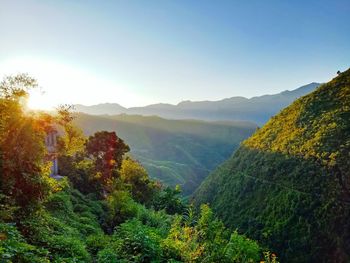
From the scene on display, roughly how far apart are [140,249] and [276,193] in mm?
51348

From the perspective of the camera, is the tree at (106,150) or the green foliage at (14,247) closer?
the green foliage at (14,247)

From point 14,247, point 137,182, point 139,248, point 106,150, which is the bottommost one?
point 137,182

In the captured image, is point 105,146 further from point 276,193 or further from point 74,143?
point 276,193

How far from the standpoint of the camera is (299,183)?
56094 millimetres

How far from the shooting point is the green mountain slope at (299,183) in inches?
1864

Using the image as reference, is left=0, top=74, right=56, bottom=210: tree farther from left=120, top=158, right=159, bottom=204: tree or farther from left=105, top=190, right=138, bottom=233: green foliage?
left=120, top=158, right=159, bottom=204: tree

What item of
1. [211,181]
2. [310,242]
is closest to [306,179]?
[310,242]

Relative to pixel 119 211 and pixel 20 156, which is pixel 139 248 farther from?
pixel 119 211

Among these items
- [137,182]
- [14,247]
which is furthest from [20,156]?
[137,182]

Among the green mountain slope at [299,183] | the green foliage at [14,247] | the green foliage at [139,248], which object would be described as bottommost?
the green mountain slope at [299,183]

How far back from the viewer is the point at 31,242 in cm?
1059

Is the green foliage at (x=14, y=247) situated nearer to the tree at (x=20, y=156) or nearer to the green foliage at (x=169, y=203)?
the tree at (x=20, y=156)

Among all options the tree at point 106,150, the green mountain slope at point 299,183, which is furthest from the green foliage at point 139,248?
the green mountain slope at point 299,183

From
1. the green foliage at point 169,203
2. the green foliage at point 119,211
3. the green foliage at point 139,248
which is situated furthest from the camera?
the green foliage at point 169,203
